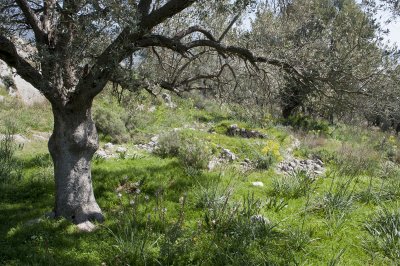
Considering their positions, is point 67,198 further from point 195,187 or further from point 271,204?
point 271,204

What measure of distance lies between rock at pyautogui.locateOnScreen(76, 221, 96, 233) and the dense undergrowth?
0.13 m

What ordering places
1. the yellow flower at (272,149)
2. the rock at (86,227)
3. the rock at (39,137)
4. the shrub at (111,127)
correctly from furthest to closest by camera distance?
the shrub at (111,127)
the rock at (39,137)
the yellow flower at (272,149)
the rock at (86,227)

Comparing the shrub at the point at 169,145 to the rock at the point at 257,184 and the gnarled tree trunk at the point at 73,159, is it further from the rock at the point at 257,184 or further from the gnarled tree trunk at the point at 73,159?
the gnarled tree trunk at the point at 73,159

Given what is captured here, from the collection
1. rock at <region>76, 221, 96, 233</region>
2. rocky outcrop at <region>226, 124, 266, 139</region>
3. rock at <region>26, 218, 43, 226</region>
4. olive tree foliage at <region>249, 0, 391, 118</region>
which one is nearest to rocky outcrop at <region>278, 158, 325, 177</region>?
rocky outcrop at <region>226, 124, 266, 139</region>

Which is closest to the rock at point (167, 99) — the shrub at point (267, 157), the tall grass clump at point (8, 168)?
the shrub at point (267, 157)

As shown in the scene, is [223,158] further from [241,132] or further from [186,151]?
[241,132]

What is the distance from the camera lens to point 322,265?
4.69 m

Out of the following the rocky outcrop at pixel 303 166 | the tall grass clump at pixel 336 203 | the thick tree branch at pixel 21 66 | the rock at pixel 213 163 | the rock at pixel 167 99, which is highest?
the thick tree branch at pixel 21 66

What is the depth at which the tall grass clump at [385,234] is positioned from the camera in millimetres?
4953

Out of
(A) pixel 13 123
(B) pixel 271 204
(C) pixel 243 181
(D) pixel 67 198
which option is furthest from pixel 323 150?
(A) pixel 13 123

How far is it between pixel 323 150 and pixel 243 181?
6.77 m

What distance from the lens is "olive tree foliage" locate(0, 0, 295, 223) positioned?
4770 millimetres

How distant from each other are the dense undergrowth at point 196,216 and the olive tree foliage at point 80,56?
2.20ft

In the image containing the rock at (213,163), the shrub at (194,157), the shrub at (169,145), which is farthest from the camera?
the shrub at (169,145)
